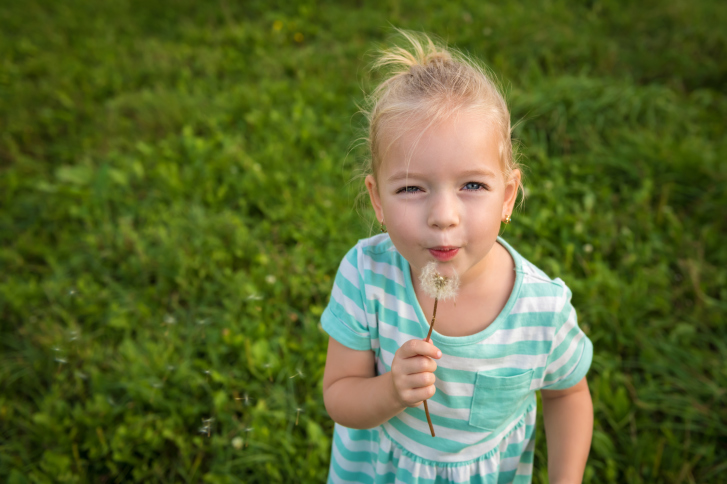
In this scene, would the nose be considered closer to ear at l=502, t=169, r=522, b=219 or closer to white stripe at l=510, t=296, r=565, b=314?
ear at l=502, t=169, r=522, b=219

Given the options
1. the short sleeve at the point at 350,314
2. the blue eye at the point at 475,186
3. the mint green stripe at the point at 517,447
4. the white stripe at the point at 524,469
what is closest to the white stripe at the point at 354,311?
the short sleeve at the point at 350,314

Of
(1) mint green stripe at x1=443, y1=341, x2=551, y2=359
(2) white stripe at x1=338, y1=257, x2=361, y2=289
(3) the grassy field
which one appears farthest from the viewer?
(3) the grassy field

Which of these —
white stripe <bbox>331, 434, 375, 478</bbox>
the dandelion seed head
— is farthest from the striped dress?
the dandelion seed head

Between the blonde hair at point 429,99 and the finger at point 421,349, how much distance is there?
42 centimetres

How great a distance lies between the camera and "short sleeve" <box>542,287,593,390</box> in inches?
50.1

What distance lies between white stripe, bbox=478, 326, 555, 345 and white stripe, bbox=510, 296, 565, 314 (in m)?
0.04

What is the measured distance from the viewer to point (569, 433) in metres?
1.36

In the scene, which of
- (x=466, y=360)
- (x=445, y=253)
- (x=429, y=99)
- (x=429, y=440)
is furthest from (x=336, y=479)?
(x=429, y=99)

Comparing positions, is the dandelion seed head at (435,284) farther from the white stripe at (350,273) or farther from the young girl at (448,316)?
the white stripe at (350,273)

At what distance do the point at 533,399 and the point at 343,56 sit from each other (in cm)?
369

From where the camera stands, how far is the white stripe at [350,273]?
1352mm

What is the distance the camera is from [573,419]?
138 cm

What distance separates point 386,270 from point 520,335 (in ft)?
1.19

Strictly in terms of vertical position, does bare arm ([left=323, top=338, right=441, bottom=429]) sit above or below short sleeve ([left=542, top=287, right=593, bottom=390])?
below
